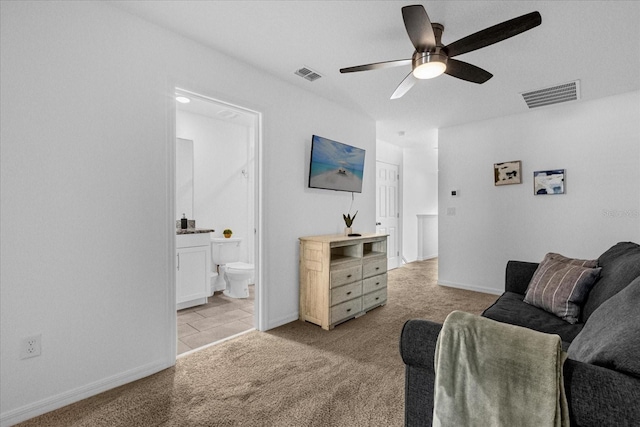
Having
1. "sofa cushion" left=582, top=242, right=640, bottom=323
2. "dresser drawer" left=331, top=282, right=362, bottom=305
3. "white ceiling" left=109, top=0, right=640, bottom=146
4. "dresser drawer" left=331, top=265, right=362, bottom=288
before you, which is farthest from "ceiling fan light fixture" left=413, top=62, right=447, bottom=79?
"dresser drawer" left=331, top=282, right=362, bottom=305

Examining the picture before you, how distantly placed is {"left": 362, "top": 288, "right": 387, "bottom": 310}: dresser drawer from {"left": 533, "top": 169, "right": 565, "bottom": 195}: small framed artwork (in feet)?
7.95

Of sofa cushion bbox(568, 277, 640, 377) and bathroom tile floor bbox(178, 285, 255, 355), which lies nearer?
sofa cushion bbox(568, 277, 640, 377)

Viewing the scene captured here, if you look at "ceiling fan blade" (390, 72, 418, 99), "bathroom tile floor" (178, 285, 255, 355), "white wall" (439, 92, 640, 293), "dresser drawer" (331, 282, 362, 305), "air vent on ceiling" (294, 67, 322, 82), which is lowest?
"bathroom tile floor" (178, 285, 255, 355)

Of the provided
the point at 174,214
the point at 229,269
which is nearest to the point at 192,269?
the point at 229,269

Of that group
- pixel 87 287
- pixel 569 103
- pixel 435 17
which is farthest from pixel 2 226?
pixel 569 103

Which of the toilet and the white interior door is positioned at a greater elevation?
the white interior door

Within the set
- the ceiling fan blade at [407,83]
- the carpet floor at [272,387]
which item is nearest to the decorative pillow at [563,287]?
the carpet floor at [272,387]

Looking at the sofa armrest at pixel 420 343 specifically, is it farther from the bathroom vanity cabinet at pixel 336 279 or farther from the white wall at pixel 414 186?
the white wall at pixel 414 186

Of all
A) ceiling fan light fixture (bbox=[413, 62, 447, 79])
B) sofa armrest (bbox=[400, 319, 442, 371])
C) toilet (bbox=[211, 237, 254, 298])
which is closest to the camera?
sofa armrest (bbox=[400, 319, 442, 371])

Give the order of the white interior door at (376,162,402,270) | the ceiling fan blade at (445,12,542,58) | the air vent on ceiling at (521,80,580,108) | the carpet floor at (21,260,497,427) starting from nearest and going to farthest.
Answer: the ceiling fan blade at (445,12,542,58), the carpet floor at (21,260,497,427), the air vent on ceiling at (521,80,580,108), the white interior door at (376,162,402,270)

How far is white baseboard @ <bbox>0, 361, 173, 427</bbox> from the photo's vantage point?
1649 mm

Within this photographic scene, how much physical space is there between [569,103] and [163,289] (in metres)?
4.81

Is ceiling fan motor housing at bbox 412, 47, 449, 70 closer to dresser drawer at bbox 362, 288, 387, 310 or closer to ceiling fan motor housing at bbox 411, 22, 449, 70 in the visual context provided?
ceiling fan motor housing at bbox 411, 22, 449, 70

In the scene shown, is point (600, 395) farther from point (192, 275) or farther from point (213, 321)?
point (192, 275)
